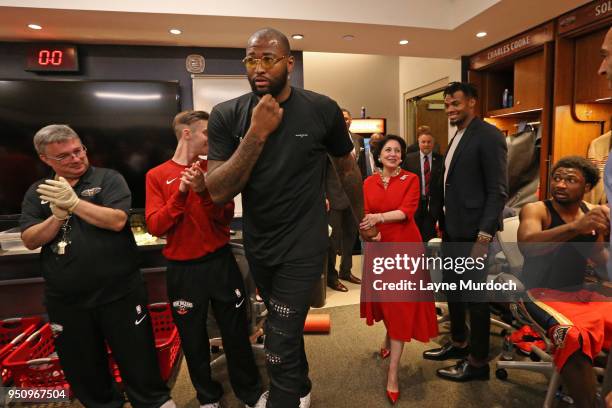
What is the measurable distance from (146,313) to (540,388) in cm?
213

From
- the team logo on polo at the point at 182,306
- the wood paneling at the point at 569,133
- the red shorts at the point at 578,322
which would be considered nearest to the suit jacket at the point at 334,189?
the team logo on polo at the point at 182,306

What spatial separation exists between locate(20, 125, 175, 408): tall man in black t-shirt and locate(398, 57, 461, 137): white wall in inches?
179

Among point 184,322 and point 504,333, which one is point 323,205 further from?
point 504,333

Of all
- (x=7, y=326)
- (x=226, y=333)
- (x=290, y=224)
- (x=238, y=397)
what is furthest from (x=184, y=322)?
(x=7, y=326)

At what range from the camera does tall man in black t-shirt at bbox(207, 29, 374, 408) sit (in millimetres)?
1228

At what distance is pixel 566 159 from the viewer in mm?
1848

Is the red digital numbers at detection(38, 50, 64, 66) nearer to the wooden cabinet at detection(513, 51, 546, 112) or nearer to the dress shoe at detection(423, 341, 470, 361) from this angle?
the dress shoe at detection(423, 341, 470, 361)

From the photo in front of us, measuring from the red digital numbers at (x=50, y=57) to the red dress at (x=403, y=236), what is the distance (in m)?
3.37

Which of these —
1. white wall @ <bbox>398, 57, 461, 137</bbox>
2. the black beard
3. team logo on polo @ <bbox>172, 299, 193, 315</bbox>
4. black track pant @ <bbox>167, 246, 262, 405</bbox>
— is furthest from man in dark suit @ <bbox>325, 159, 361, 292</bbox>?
white wall @ <bbox>398, 57, 461, 137</bbox>

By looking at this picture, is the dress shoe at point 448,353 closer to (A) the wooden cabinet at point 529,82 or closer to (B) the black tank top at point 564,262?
(B) the black tank top at point 564,262

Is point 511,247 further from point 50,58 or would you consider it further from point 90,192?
point 50,58

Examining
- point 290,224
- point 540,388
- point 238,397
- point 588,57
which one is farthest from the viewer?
point 588,57

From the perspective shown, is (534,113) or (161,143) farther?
(534,113)

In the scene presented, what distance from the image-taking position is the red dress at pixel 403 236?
6.50 ft
